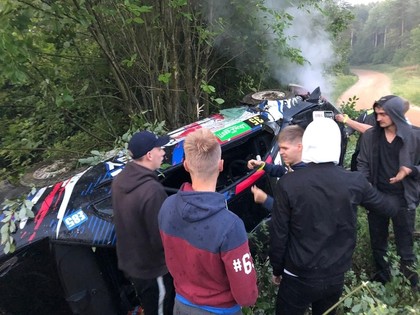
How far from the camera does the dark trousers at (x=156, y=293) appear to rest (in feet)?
8.24

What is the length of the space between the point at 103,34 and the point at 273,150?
2.86 meters

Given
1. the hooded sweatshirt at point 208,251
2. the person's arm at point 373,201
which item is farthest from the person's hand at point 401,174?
the hooded sweatshirt at point 208,251

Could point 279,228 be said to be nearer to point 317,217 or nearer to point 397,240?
point 317,217

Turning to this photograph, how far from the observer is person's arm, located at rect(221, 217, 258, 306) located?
1677mm

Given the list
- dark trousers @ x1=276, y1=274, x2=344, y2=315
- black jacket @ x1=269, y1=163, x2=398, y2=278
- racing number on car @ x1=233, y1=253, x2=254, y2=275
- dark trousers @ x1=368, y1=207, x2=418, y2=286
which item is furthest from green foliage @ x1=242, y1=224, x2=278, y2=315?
dark trousers @ x1=368, y1=207, x2=418, y2=286

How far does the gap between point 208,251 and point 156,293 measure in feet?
3.55

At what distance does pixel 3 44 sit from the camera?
299 cm

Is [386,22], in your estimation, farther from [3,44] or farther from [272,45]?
[3,44]

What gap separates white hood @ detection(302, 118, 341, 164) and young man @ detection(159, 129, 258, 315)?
56 centimetres

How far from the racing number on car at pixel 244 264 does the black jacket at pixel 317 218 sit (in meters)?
0.43

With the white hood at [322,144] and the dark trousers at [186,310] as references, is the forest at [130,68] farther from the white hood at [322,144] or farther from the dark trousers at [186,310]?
the dark trousers at [186,310]

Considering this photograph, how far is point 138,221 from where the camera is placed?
2338 millimetres

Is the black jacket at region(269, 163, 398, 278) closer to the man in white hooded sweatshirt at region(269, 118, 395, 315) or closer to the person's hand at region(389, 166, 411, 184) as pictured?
the man in white hooded sweatshirt at region(269, 118, 395, 315)

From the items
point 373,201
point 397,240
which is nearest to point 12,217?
point 373,201
